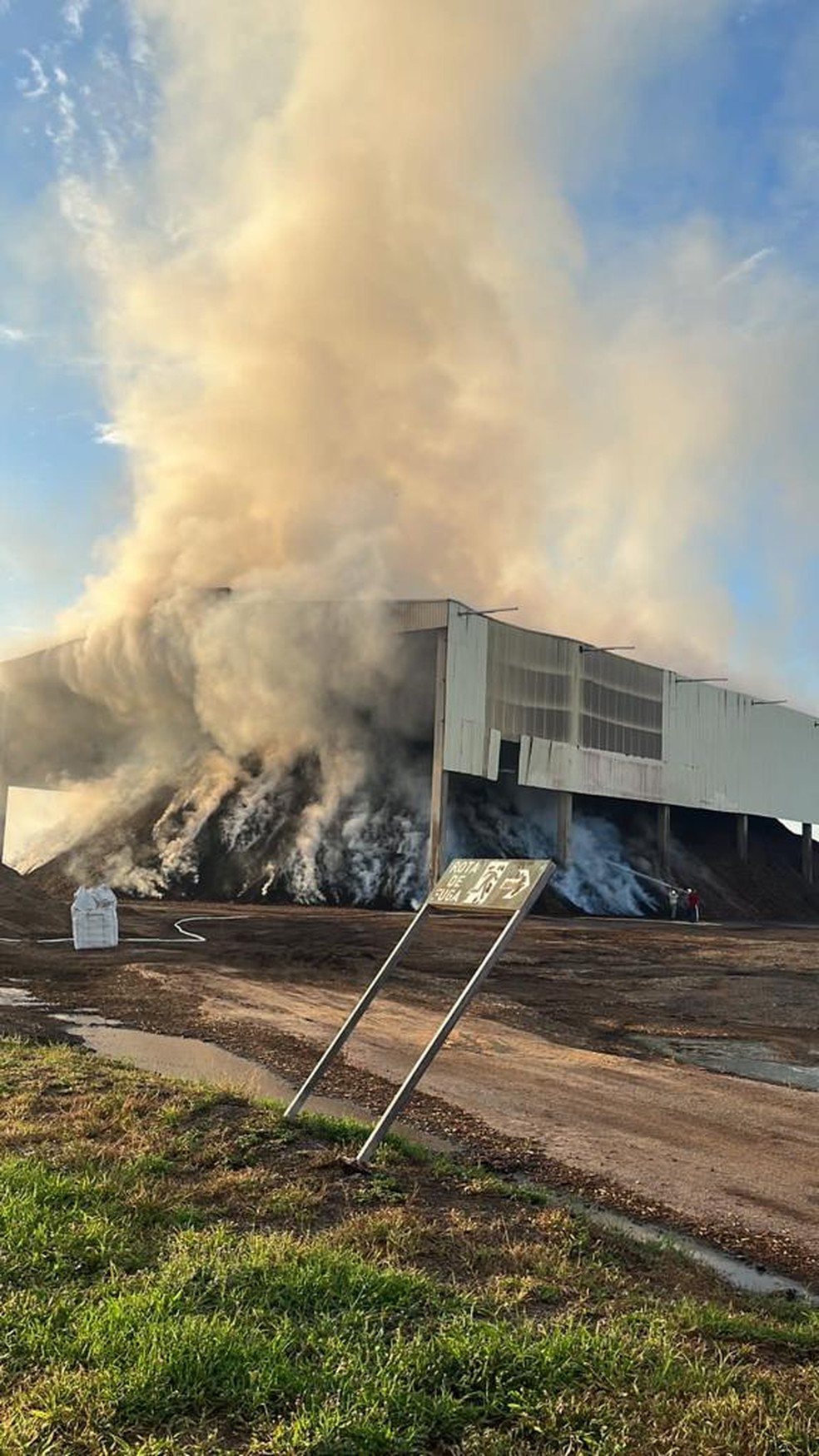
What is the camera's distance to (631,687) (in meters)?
51.0

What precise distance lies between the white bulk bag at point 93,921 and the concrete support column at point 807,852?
174ft

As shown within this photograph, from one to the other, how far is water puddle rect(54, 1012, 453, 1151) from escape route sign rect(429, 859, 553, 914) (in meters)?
1.98

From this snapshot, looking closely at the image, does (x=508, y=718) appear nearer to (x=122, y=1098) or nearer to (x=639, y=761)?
(x=639, y=761)

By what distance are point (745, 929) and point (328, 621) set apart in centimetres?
2196

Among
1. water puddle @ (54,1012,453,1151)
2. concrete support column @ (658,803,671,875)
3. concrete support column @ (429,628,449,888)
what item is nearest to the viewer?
water puddle @ (54,1012,453,1151)

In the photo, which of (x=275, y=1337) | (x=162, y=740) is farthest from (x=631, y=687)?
(x=275, y=1337)

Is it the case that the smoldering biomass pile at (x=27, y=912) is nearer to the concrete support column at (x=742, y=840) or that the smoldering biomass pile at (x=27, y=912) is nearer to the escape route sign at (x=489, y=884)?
the escape route sign at (x=489, y=884)

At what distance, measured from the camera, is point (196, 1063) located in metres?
10.4

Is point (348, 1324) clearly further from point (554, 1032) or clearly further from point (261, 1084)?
point (554, 1032)

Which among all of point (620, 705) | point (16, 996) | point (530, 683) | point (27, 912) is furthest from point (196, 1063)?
point (620, 705)

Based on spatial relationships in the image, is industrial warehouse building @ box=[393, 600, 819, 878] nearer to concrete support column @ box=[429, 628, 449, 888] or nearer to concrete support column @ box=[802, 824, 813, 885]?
concrete support column @ box=[429, 628, 449, 888]

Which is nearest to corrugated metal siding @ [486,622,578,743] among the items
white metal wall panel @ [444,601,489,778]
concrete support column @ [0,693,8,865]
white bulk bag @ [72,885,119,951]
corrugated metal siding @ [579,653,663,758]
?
white metal wall panel @ [444,601,489,778]

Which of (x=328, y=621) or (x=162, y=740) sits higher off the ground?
(x=328, y=621)

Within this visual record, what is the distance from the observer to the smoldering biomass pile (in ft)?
83.8
